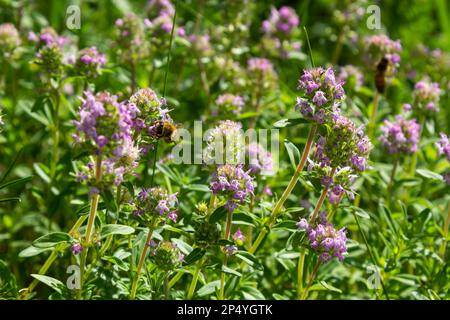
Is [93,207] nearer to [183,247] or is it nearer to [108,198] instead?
[108,198]

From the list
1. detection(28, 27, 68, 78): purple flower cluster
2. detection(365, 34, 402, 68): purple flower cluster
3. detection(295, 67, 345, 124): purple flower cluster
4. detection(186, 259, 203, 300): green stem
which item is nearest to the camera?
detection(295, 67, 345, 124): purple flower cluster

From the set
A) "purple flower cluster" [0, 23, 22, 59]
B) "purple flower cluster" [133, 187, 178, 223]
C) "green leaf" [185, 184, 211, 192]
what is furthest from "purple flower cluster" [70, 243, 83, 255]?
"purple flower cluster" [0, 23, 22, 59]

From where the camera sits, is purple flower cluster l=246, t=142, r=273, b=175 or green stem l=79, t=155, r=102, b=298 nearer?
green stem l=79, t=155, r=102, b=298

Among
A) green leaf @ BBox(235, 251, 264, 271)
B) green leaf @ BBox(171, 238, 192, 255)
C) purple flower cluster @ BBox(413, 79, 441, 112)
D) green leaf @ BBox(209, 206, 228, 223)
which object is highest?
purple flower cluster @ BBox(413, 79, 441, 112)

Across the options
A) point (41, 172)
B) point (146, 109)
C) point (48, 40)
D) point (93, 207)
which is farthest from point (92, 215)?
point (48, 40)

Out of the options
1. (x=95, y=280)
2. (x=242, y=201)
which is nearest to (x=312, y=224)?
(x=242, y=201)

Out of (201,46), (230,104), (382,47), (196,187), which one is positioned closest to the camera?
(196,187)

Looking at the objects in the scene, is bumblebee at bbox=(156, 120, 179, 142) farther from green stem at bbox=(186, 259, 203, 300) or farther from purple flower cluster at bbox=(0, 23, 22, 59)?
purple flower cluster at bbox=(0, 23, 22, 59)
